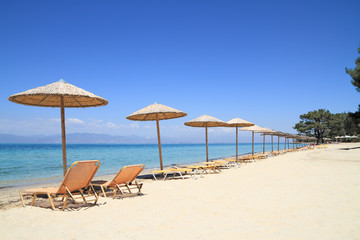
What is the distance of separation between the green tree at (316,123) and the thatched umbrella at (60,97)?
4821cm

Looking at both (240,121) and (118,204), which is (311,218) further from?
(240,121)

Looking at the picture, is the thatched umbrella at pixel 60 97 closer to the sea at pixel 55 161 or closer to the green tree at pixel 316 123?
the sea at pixel 55 161

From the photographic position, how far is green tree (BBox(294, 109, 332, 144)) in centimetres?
4681

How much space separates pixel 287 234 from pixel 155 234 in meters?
1.28

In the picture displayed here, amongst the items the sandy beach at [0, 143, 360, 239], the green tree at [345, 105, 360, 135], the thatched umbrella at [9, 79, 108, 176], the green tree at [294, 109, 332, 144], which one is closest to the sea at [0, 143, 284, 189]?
the thatched umbrella at [9, 79, 108, 176]

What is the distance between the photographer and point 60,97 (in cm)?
552

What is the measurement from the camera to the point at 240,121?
13383 millimetres

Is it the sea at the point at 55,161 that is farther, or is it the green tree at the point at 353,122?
the green tree at the point at 353,122

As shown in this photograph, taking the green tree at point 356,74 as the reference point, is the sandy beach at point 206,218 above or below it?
below

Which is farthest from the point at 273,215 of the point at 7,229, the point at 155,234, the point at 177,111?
the point at 177,111

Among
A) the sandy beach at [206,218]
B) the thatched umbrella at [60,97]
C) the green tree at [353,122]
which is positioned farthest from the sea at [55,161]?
the green tree at [353,122]

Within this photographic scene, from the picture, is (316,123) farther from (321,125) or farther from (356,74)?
(356,74)

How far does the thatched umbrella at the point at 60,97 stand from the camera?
15.3 ft

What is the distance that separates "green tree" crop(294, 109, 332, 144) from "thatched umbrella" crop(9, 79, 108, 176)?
4821cm
